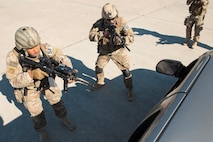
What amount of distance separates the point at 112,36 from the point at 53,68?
1295mm

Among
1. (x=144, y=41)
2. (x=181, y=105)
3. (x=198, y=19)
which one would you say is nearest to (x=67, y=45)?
(x=144, y=41)

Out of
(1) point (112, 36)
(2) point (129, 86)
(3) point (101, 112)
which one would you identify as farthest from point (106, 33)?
(3) point (101, 112)

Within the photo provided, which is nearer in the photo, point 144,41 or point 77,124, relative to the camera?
point 77,124

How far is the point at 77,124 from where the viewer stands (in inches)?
157

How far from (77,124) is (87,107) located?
0.43 metres

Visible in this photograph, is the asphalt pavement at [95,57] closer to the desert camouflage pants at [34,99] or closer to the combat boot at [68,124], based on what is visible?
the combat boot at [68,124]

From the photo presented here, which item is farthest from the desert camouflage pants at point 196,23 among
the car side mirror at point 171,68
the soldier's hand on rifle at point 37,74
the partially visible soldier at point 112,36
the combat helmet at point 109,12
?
the soldier's hand on rifle at point 37,74

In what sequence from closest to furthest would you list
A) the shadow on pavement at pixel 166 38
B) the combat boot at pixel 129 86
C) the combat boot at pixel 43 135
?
the combat boot at pixel 43 135
the combat boot at pixel 129 86
the shadow on pavement at pixel 166 38

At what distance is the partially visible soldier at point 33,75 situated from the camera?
9.69 ft

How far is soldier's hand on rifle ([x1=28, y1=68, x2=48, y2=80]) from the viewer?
318 centimetres

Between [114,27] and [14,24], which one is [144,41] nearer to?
[114,27]

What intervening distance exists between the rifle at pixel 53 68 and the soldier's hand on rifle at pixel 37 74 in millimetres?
82

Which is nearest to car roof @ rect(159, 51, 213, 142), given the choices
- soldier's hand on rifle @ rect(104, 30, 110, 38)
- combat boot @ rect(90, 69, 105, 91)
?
soldier's hand on rifle @ rect(104, 30, 110, 38)

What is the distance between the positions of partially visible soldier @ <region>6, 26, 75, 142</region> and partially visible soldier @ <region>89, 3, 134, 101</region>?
3.07ft
